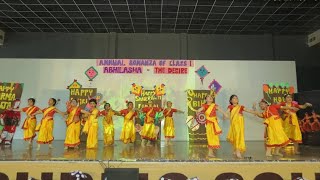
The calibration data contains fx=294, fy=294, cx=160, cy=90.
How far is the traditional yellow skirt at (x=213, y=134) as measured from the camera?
5102 mm

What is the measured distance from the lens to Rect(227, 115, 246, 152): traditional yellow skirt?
4.95m

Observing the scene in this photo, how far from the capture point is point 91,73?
860 cm

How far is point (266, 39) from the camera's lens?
9.66m

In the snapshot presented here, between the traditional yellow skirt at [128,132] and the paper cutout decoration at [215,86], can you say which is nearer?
the traditional yellow skirt at [128,132]

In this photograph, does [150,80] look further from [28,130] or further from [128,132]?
[28,130]

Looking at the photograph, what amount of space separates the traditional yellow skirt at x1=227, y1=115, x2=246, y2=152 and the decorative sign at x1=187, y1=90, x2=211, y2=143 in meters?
3.13

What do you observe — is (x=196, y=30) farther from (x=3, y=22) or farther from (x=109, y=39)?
(x=3, y=22)

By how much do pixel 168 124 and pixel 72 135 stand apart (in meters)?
2.48

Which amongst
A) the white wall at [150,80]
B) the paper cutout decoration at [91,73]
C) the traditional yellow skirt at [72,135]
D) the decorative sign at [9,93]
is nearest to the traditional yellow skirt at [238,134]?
the traditional yellow skirt at [72,135]

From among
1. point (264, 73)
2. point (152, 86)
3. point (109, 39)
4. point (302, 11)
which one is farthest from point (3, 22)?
point (302, 11)

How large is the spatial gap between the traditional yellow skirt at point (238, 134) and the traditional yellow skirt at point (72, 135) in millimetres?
3117

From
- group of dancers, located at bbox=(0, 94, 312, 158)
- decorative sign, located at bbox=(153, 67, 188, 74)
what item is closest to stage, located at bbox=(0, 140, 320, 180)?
group of dancers, located at bbox=(0, 94, 312, 158)

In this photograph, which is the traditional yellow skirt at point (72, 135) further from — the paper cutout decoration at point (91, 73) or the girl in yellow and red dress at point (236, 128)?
the girl in yellow and red dress at point (236, 128)

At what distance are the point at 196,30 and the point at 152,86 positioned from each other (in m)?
2.34
